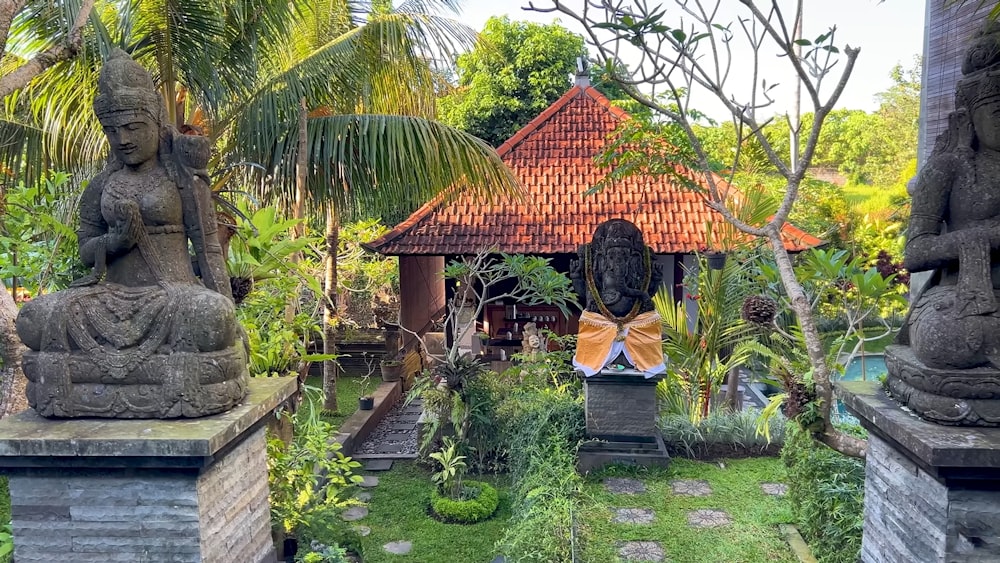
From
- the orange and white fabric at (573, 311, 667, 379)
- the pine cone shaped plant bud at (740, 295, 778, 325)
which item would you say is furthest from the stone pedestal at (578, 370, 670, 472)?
the pine cone shaped plant bud at (740, 295, 778, 325)

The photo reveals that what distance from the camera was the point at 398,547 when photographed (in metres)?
5.25

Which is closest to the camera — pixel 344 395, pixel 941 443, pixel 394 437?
pixel 941 443

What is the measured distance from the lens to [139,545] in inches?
123

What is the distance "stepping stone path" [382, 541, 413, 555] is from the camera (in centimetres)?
517

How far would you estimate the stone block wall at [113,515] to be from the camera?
10.1 feet

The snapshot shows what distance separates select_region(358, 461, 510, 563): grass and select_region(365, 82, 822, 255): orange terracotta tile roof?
3.67 m

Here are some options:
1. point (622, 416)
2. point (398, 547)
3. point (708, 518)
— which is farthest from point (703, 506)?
point (398, 547)

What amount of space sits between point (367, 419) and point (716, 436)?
175 inches

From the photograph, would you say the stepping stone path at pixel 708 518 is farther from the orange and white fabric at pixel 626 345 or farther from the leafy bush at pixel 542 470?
the orange and white fabric at pixel 626 345

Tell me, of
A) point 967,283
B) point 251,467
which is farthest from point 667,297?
point 251,467

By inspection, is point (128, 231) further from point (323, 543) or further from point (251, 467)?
point (323, 543)

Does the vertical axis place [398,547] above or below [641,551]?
below

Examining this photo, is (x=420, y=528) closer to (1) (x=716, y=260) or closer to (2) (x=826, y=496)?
(2) (x=826, y=496)

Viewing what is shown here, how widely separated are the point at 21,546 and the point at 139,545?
63cm
